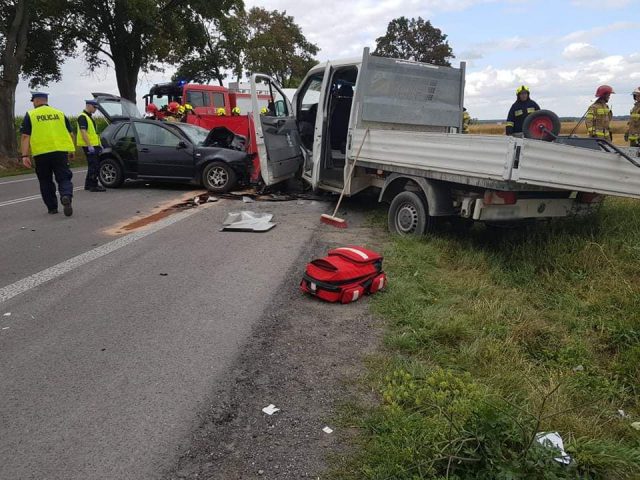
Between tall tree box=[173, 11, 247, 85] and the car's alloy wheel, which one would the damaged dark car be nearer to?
the car's alloy wheel

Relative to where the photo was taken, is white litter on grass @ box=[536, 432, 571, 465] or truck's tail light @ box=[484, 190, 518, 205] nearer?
white litter on grass @ box=[536, 432, 571, 465]

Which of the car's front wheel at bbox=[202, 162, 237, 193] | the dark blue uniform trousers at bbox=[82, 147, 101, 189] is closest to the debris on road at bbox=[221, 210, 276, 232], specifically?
the car's front wheel at bbox=[202, 162, 237, 193]

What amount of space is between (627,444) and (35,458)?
9.91 ft

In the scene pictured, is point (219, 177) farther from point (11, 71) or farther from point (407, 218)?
point (11, 71)

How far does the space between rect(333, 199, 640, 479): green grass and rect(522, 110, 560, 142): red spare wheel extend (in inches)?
53.0

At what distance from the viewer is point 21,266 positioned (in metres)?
5.39

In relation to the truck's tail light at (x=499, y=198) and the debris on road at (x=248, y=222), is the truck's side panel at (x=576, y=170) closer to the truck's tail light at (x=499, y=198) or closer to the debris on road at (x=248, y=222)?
the truck's tail light at (x=499, y=198)

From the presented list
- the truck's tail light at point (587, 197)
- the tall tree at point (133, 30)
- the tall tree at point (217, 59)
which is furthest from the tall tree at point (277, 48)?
the truck's tail light at point (587, 197)

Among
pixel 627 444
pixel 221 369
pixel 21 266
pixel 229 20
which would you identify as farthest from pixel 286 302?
pixel 229 20

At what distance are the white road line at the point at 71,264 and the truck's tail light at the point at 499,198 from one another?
4.35m

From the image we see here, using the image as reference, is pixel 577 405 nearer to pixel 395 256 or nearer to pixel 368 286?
pixel 368 286

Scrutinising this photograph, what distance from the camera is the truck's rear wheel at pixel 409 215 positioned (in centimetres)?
635

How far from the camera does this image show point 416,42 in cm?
5762

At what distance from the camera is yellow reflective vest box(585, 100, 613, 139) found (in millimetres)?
9703
